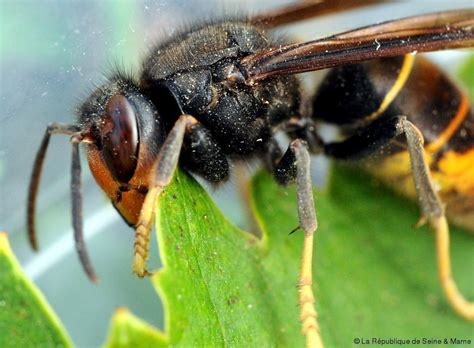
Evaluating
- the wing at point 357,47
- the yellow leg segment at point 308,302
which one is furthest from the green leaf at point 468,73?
the yellow leg segment at point 308,302

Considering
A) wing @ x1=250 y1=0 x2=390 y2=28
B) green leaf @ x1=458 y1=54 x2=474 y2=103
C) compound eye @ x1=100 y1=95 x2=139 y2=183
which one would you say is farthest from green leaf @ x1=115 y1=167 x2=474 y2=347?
green leaf @ x1=458 y1=54 x2=474 y2=103

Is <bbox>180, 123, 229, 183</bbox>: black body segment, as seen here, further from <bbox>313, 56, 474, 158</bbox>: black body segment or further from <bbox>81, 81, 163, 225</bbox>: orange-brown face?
<bbox>313, 56, 474, 158</bbox>: black body segment

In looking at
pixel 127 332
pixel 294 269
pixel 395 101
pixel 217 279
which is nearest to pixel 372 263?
pixel 294 269

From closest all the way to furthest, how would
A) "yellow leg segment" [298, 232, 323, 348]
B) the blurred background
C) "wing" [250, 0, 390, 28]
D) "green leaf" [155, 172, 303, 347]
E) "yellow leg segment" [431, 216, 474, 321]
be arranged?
"green leaf" [155, 172, 303, 347] → "yellow leg segment" [298, 232, 323, 348] → the blurred background → "yellow leg segment" [431, 216, 474, 321] → "wing" [250, 0, 390, 28]

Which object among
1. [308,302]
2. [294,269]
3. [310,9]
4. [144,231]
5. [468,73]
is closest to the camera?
[144,231]

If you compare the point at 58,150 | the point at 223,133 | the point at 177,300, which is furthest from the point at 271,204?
the point at 177,300

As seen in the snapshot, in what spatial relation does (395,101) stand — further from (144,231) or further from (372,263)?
(144,231)
